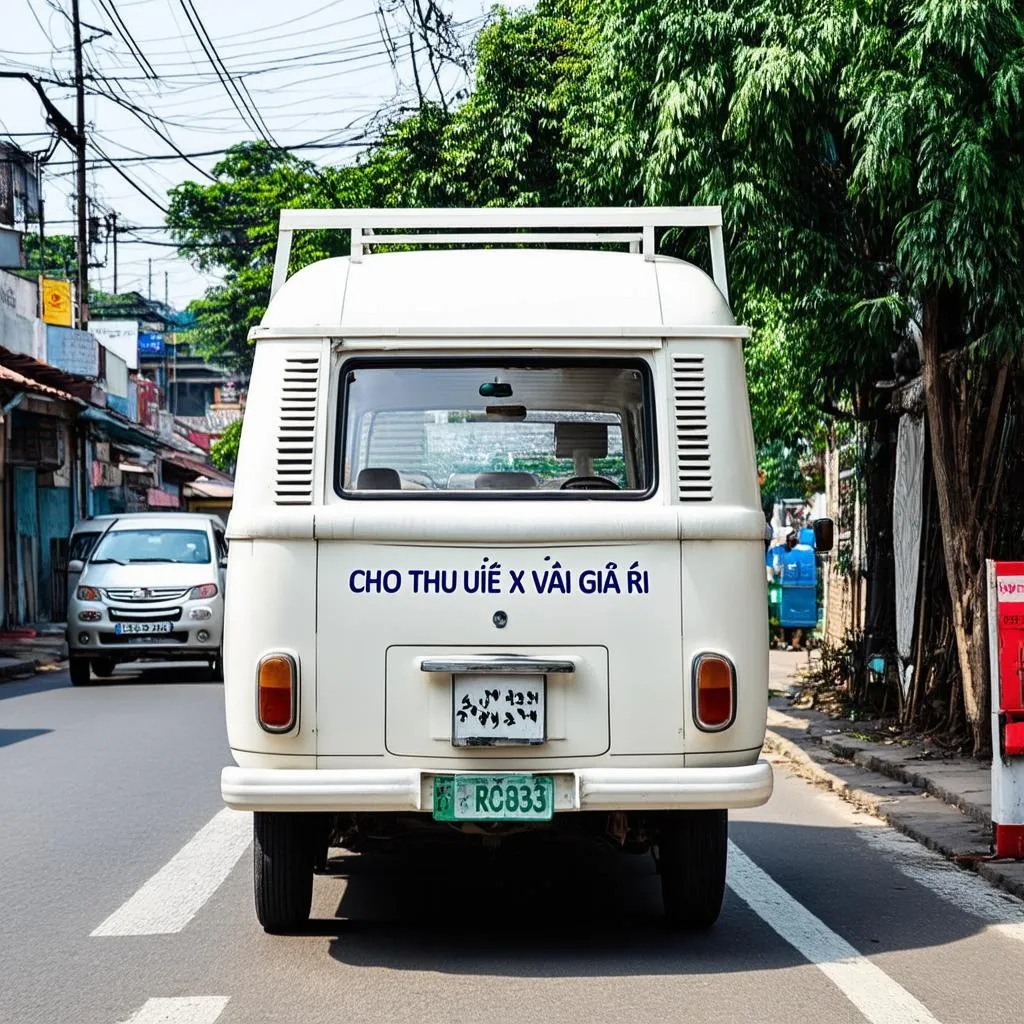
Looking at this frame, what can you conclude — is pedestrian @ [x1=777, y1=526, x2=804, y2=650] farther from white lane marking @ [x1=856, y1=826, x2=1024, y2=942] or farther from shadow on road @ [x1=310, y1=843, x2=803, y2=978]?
shadow on road @ [x1=310, y1=843, x2=803, y2=978]

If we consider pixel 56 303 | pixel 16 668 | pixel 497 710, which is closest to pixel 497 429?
pixel 497 710

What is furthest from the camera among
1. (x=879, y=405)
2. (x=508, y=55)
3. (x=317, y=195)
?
(x=317, y=195)

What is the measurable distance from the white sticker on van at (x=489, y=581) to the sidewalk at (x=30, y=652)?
52.8 feet

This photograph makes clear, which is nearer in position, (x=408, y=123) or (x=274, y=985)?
(x=274, y=985)

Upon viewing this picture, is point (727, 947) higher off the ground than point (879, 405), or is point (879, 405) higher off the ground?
point (879, 405)

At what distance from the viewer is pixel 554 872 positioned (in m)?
7.57

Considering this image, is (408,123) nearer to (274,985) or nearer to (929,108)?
(929,108)

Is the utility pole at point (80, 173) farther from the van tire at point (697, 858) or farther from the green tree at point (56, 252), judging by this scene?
the green tree at point (56, 252)

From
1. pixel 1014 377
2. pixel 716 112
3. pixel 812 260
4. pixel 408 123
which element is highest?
pixel 408 123

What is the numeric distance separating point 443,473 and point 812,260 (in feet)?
17.9

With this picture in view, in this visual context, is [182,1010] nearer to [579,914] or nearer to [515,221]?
[579,914]

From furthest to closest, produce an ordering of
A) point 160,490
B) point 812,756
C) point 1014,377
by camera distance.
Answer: point 160,490 → point 812,756 → point 1014,377

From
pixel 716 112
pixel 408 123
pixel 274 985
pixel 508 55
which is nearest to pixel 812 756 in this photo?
pixel 716 112

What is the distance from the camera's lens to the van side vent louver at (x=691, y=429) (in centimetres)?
591
